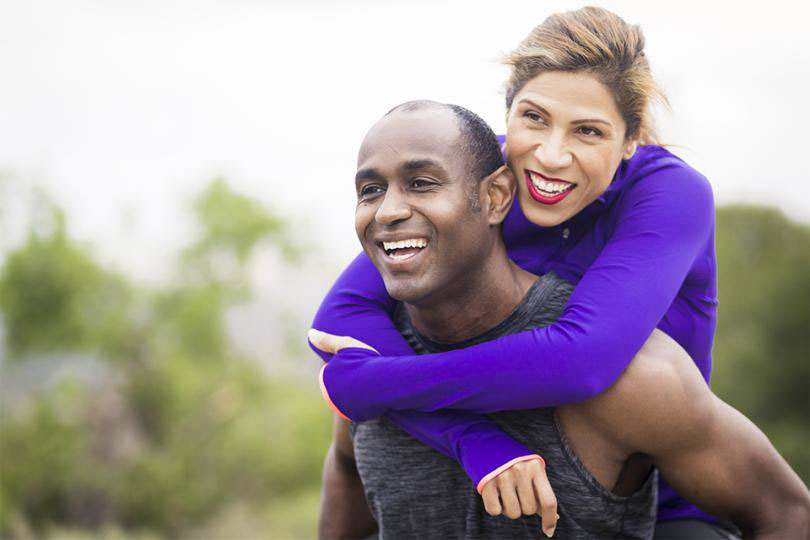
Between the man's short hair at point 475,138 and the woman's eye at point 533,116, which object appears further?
the woman's eye at point 533,116

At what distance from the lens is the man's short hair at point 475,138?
291 cm

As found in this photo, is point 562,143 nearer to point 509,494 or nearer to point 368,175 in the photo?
point 368,175

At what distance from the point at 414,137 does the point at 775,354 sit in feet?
A: 43.6

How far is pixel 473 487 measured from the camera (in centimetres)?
299

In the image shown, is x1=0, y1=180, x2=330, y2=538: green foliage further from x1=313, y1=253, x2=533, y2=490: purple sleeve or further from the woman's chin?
the woman's chin

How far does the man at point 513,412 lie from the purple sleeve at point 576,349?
14 cm

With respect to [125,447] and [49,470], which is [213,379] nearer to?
[125,447]

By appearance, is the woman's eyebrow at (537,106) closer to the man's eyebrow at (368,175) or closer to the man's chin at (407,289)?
the man's eyebrow at (368,175)

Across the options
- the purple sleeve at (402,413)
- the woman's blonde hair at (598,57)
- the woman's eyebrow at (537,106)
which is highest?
the woman's blonde hair at (598,57)

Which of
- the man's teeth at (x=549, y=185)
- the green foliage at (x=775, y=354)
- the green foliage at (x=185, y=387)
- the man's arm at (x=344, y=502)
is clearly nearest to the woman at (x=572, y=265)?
the man's teeth at (x=549, y=185)

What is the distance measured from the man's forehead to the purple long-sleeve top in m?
0.52

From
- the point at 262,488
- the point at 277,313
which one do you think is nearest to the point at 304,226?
the point at 277,313

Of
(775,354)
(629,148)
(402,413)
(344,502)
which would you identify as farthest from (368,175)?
(775,354)

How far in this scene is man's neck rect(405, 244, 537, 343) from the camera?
2947 mm
